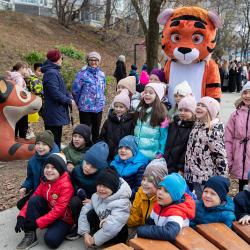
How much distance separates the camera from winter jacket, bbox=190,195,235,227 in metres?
3.55

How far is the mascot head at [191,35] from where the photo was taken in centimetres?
556

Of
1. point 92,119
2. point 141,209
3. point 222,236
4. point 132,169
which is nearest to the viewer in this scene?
point 222,236

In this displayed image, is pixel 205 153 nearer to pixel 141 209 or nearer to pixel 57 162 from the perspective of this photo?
pixel 141 209

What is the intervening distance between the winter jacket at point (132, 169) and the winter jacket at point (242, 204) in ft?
3.39

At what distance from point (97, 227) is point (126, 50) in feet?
68.4

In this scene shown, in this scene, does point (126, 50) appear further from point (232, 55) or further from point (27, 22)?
point (232, 55)

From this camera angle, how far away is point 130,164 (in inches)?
173

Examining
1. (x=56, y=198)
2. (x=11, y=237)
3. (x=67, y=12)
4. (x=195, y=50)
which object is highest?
(x=67, y=12)

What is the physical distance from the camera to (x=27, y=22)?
1962cm

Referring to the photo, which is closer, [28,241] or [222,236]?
[222,236]

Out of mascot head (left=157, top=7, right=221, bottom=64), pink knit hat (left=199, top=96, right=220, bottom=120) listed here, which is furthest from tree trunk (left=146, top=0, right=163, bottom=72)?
pink knit hat (left=199, top=96, right=220, bottom=120)

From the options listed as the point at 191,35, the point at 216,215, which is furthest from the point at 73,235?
the point at 191,35

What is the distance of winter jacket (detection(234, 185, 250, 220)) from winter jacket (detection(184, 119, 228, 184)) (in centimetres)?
45

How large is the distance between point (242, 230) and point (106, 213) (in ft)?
4.00
